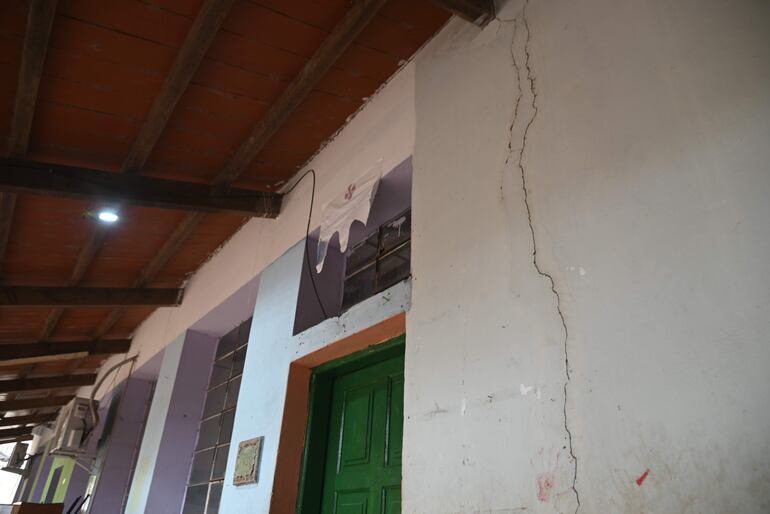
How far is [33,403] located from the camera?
9.72 meters

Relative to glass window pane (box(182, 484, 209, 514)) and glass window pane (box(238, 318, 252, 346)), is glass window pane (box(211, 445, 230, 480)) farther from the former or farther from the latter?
glass window pane (box(238, 318, 252, 346))

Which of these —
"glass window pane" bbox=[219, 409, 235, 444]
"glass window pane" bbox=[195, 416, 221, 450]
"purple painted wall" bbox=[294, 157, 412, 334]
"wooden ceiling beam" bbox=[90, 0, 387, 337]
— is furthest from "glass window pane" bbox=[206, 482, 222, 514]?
"wooden ceiling beam" bbox=[90, 0, 387, 337]

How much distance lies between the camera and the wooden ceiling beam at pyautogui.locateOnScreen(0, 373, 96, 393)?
802 cm

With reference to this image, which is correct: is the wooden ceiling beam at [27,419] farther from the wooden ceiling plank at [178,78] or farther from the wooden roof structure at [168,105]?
the wooden ceiling plank at [178,78]

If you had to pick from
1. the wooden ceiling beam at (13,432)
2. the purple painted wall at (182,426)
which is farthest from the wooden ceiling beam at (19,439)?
the purple painted wall at (182,426)

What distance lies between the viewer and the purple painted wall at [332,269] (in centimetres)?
287

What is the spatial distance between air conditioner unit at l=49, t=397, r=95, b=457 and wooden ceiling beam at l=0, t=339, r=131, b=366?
64 cm

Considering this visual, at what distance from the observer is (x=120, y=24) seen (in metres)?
2.52

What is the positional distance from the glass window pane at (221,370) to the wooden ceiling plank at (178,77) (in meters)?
1.92

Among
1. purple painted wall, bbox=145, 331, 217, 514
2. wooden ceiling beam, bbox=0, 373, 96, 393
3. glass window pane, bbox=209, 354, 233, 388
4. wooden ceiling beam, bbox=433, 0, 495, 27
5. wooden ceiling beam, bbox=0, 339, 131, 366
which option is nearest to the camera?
wooden ceiling beam, bbox=433, 0, 495, 27

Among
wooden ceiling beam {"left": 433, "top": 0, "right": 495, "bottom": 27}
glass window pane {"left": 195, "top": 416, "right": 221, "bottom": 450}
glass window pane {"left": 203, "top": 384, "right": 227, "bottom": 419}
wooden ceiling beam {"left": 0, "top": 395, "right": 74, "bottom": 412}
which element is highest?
wooden ceiling beam {"left": 433, "top": 0, "right": 495, "bottom": 27}

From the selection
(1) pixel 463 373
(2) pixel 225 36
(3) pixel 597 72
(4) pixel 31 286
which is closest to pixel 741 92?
(3) pixel 597 72

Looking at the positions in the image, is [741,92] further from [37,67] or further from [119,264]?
[119,264]

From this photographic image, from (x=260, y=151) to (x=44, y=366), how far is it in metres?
6.72
